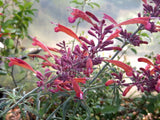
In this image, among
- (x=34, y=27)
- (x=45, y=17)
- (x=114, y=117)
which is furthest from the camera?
(x=34, y=27)

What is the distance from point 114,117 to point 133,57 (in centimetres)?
77

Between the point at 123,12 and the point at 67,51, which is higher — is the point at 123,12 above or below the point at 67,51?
above

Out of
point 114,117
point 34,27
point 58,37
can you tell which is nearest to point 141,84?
point 114,117

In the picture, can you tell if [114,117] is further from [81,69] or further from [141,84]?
[81,69]

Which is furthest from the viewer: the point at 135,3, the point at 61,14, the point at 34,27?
the point at 34,27

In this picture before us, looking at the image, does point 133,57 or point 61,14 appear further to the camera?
point 133,57

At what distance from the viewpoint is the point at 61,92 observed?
2.08 ft

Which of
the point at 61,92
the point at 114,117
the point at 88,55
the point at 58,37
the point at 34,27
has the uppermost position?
the point at 34,27

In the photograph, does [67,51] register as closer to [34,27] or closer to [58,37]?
[58,37]

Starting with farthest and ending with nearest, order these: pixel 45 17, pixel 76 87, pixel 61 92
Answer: pixel 45 17, pixel 61 92, pixel 76 87

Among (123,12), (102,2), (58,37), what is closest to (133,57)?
(123,12)

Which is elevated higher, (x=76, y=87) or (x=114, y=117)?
(x=76, y=87)

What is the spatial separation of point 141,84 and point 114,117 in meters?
0.69

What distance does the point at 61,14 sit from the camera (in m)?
1.64
